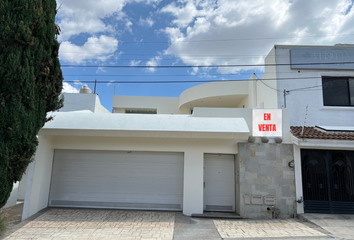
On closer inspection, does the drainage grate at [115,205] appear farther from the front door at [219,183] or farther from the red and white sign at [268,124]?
the red and white sign at [268,124]

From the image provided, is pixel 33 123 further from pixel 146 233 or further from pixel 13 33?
pixel 146 233

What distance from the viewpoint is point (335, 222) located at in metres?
7.59

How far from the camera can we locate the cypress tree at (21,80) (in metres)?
6.15

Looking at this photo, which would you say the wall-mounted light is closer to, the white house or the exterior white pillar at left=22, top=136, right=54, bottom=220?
the white house

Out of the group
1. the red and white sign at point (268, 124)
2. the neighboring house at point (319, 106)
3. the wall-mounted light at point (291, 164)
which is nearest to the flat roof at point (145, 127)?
the red and white sign at point (268, 124)

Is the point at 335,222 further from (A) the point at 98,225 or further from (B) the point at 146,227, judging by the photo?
(A) the point at 98,225

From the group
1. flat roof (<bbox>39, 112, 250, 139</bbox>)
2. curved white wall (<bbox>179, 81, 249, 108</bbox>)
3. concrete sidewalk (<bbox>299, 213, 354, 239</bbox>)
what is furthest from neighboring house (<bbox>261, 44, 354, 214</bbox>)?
curved white wall (<bbox>179, 81, 249, 108</bbox>)

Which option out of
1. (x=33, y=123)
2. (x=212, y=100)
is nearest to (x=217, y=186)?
(x=33, y=123)

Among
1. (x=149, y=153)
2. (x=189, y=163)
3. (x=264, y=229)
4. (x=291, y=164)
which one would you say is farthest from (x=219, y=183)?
(x=149, y=153)

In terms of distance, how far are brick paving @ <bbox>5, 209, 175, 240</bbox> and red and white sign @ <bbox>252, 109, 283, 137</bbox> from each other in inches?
182

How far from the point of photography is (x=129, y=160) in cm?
932

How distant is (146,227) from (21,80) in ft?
18.4

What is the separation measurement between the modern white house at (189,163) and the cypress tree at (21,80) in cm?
161

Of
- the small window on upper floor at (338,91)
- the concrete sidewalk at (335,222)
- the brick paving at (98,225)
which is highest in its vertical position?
the small window on upper floor at (338,91)
